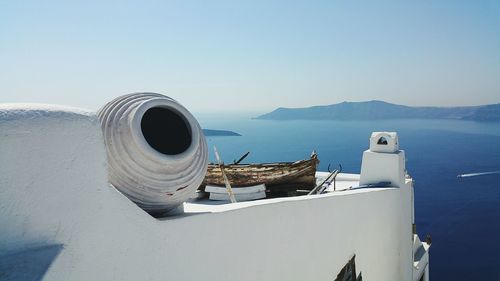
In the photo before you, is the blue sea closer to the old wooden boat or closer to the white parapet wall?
the old wooden boat

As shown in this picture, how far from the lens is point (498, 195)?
46.3 metres

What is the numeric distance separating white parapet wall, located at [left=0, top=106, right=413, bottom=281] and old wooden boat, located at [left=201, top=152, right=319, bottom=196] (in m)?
5.51

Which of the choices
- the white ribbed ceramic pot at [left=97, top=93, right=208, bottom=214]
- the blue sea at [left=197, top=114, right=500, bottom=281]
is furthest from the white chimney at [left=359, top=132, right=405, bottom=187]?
the white ribbed ceramic pot at [left=97, top=93, right=208, bottom=214]

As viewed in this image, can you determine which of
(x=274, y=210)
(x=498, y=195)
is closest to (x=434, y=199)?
(x=498, y=195)

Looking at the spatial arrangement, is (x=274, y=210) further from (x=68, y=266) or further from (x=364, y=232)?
(x=364, y=232)

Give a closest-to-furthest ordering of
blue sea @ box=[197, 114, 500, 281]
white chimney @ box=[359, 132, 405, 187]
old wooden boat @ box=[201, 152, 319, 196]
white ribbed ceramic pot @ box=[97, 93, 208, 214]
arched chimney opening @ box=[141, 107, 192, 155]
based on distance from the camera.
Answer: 1. white ribbed ceramic pot @ box=[97, 93, 208, 214]
2. arched chimney opening @ box=[141, 107, 192, 155]
3. white chimney @ box=[359, 132, 405, 187]
4. old wooden boat @ box=[201, 152, 319, 196]
5. blue sea @ box=[197, 114, 500, 281]

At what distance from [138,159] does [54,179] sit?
61 cm

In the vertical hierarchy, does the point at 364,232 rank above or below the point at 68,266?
below

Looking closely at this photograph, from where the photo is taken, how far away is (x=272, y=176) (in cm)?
880

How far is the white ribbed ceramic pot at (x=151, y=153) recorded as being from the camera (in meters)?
2.11

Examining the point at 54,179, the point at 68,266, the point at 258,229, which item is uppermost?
the point at 54,179

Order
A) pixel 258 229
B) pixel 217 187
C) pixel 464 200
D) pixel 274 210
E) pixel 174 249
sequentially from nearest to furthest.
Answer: pixel 174 249 → pixel 258 229 → pixel 274 210 → pixel 217 187 → pixel 464 200

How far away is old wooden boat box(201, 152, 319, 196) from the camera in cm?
859

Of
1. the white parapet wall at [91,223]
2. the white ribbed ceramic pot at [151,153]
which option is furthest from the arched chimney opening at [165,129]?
the white parapet wall at [91,223]
